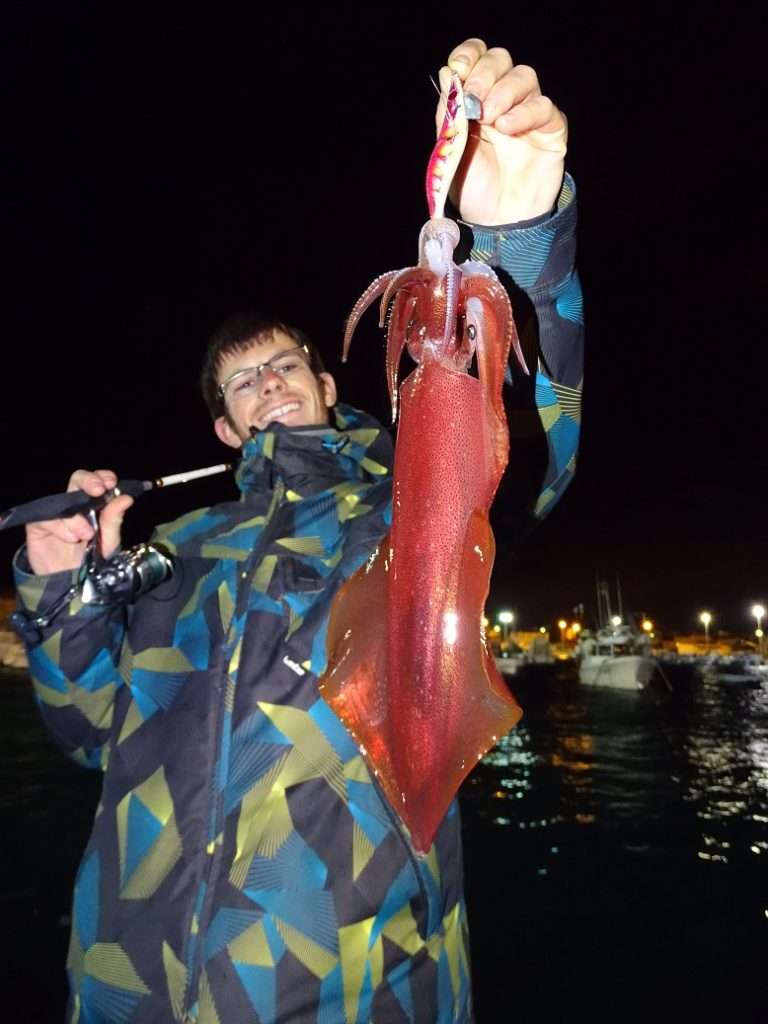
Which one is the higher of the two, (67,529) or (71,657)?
(67,529)

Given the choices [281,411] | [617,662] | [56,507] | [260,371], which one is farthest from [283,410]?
[617,662]

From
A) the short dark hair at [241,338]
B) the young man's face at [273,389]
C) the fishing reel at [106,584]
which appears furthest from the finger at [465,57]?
the fishing reel at [106,584]

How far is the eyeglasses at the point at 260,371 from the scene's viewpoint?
11.1 ft

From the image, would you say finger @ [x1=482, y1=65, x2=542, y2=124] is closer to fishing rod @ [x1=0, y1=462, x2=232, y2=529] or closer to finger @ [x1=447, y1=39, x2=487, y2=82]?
finger @ [x1=447, y1=39, x2=487, y2=82]

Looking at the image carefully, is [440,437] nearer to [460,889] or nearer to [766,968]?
[460,889]

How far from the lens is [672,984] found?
7.44m

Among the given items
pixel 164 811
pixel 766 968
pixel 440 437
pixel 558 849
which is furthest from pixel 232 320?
pixel 558 849

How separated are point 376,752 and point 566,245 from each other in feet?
6.12

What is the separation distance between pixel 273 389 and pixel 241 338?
442 mm

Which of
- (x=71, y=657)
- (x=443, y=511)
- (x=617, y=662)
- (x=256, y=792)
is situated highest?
(x=443, y=511)

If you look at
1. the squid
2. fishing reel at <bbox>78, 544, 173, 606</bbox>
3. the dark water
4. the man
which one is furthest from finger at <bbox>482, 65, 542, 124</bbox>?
the dark water

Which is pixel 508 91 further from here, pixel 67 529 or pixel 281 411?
pixel 67 529

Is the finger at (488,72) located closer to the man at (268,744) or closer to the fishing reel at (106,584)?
the man at (268,744)

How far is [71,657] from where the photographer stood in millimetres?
2561
